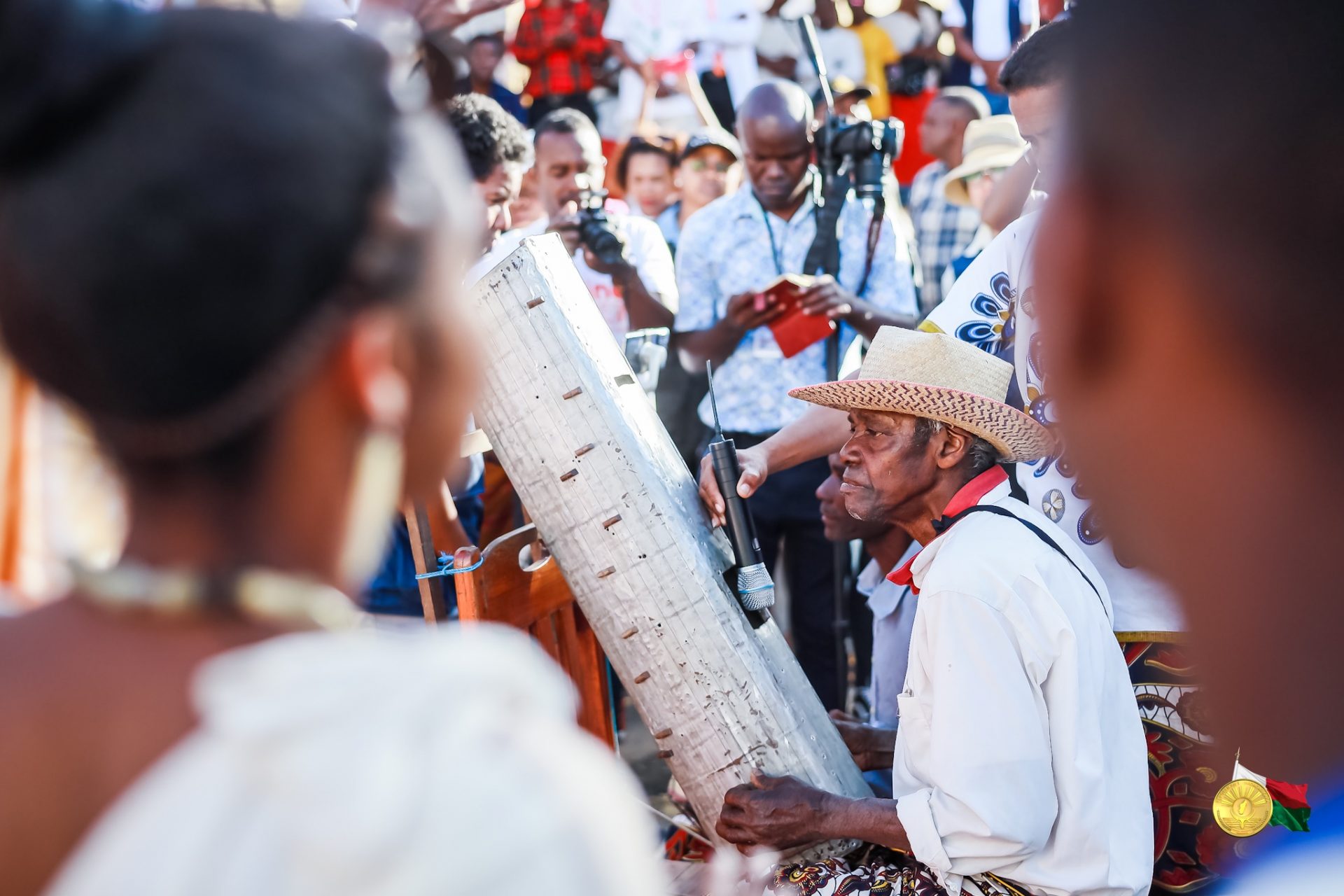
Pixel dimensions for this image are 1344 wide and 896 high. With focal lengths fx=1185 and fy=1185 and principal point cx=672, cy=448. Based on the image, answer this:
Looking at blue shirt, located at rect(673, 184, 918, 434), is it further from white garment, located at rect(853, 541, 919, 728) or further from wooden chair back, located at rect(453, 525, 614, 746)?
wooden chair back, located at rect(453, 525, 614, 746)

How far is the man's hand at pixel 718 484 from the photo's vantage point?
7.54 ft

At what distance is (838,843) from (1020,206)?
221 cm

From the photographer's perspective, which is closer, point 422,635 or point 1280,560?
point 1280,560

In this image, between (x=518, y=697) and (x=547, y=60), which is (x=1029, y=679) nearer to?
(x=518, y=697)

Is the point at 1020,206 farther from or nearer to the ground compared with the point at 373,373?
nearer to the ground

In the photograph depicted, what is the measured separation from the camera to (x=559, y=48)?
22.4ft

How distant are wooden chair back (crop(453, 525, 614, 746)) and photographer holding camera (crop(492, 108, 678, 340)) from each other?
1.51 m

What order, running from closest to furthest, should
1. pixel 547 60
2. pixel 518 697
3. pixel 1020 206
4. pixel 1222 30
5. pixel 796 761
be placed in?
pixel 1222 30 < pixel 518 697 < pixel 796 761 < pixel 1020 206 < pixel 547 60

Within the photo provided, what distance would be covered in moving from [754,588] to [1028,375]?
939mm

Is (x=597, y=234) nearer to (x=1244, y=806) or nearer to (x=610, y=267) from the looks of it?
(x=610, y=267)

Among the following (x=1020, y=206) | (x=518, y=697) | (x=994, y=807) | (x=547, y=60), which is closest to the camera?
(x=518, y=697)

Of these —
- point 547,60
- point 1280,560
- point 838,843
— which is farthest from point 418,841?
point 547,60

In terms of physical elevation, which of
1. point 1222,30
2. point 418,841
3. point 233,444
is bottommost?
point 418,841

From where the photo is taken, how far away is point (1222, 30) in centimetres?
66
